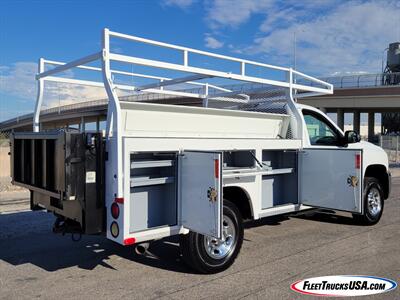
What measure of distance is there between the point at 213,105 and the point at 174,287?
188 inches

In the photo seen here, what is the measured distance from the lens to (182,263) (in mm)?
5555

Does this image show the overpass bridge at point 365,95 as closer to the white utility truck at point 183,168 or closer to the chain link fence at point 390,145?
the chain link fence at point 390,145

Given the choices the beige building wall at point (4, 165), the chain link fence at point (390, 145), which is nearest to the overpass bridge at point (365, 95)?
the chain link fence at point (390, 145)

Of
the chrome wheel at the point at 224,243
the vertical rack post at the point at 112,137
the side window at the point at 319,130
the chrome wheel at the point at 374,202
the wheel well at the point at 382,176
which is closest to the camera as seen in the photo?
the vertical rack post at the point at 112,137

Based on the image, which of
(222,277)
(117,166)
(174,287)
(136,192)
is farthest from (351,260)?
(117,166)

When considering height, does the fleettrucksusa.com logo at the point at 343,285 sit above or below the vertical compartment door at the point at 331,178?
below

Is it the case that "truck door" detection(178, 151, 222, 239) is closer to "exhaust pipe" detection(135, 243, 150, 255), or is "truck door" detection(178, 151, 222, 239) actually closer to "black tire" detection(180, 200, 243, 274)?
"black tire" detection(180, 200, 243, 274)

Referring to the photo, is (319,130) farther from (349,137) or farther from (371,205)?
(371,205)

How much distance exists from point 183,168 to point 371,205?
4.60 meters

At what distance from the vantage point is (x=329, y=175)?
22.3ft

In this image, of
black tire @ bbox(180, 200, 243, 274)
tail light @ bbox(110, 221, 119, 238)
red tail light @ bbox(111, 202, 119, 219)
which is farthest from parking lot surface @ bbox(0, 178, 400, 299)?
red tail light @ bbox(111, 202, 119, 219)

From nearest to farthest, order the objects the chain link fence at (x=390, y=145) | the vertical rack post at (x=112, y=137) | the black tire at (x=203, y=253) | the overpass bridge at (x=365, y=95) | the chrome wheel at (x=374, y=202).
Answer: the vertical rack post at (x=112, y=137)
the black tire at (x=203, y=253)
the chrome wheel at (x=374, y=202)
the chain link fence at (x=390, y=145)
the overpass bridge at (x=365, y=95)

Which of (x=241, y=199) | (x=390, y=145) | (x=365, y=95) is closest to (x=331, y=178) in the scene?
(x=241, y=199)

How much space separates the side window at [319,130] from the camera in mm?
7430
